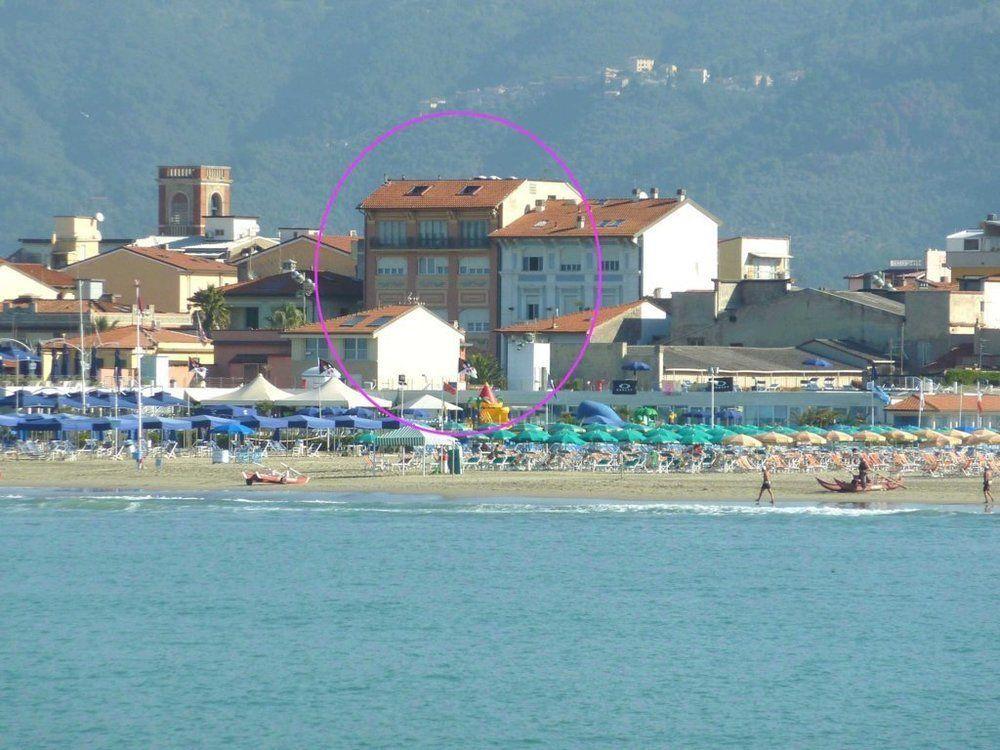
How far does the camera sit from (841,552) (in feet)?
208

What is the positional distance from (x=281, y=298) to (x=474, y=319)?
11802mm

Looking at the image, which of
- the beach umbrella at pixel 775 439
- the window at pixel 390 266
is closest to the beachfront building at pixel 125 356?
the window at pixel 390 266

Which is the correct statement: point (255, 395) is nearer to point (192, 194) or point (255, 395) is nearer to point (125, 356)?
point (125, 356)

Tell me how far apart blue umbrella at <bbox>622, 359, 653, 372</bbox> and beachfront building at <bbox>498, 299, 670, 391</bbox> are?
1.37 metres

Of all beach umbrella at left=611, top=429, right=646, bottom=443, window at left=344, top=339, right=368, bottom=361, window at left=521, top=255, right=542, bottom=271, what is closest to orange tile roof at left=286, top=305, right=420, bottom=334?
window at left=344, top=339, right=368, bottom=361

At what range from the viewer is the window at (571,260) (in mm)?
116000

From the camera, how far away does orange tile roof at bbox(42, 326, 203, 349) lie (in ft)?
364

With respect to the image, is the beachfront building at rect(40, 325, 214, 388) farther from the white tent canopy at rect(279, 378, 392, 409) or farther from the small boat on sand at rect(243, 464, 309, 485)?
the small boat on sand at rect(243, 464, 309, 485)

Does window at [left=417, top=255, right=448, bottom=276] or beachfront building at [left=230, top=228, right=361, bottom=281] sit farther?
beachfront building at [left=230, top=228, right=361, bottom=281]

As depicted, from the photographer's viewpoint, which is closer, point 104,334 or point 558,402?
point 558,402

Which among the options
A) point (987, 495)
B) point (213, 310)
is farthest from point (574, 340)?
point (987, 495)

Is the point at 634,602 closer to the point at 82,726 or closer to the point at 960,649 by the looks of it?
the point at 960,649

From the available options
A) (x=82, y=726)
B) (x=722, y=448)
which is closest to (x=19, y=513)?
(x=722, y=448)

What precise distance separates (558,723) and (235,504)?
3290cm
